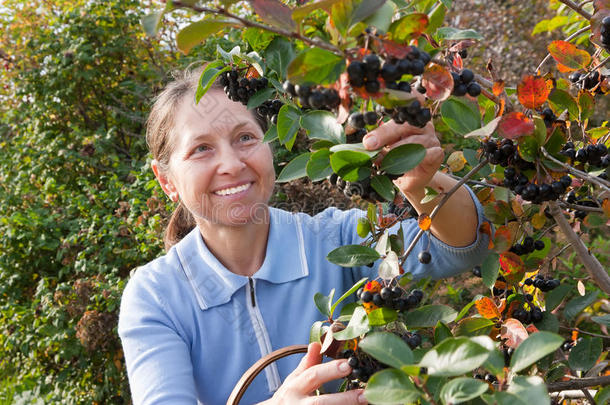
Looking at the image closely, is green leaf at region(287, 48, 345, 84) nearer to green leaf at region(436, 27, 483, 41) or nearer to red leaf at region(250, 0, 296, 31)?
red leaf at region(250, 0, 296, 31)

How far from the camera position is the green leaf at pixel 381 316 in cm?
88

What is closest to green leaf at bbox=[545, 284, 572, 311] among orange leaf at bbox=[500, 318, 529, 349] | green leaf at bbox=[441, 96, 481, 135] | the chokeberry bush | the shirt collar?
the chokeberry bush

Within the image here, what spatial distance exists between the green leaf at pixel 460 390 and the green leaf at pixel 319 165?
0.39 m

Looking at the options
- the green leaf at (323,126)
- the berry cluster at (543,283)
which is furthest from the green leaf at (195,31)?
the berry cluster at (543,283)

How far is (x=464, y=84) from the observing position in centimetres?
82

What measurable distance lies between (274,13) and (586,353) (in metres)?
0.89

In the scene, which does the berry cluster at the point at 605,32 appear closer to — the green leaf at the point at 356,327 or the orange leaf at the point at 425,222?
the orange leaf at the point at 425,222

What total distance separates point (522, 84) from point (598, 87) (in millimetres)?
311

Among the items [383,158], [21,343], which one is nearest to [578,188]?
[383,158]

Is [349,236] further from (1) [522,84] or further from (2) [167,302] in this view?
(1) [522,84]

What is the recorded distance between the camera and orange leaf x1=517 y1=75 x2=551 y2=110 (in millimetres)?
863

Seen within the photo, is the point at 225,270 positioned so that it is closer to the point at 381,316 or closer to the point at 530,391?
the point at 381,316

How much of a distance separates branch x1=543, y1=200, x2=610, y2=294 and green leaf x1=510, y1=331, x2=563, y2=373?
36 cm

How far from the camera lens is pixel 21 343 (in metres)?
3.40
